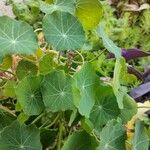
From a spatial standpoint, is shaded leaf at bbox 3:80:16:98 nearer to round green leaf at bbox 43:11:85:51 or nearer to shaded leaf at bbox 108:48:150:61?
round green leaf at bbox 43:11:85:51

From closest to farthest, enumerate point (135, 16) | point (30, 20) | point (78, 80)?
point (78, 80), point (30, 20), point (135, 16)

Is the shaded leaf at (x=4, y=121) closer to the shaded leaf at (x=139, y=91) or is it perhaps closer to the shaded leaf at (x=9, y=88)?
the shaded leaf at (x=9, y=88)

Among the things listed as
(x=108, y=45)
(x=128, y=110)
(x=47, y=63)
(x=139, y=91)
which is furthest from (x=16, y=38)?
(x=139, y=91)

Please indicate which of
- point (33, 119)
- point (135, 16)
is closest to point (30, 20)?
point (135, 16)

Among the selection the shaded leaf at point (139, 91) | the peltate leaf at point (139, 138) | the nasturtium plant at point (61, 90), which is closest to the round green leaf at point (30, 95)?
the nasturtium plant at point (61, 90)

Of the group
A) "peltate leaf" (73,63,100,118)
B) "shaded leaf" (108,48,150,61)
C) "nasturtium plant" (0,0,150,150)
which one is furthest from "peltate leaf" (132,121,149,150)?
"shaded leaf" (108,48,150,61)

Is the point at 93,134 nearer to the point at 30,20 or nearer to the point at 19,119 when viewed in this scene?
the point at 19,119

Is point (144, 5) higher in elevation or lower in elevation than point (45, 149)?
lower
